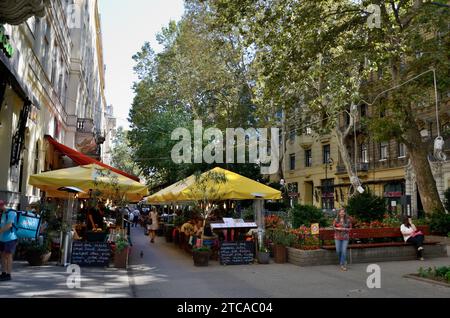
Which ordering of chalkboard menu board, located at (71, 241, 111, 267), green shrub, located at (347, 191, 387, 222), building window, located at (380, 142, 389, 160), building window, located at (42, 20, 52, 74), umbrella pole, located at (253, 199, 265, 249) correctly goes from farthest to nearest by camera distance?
building window, located at (380, 142, 389, 160) < building window, located at (42, 20, 52, 74) < green shrub, located at (347, 191, 387, 222) < umbrella pole, located at (253, 199, 265, 249) < chalkboard menu board, located at (71, 241, 111, 267)

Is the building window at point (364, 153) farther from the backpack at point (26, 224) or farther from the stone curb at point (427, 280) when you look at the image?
the backpack at point (26, 224)

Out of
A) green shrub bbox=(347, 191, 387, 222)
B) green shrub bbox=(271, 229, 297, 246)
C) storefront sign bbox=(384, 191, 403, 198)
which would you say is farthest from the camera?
storefront sign bbox=(384, 191, 403, 198)

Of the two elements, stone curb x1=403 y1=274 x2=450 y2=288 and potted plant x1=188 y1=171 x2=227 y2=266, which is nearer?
stone curb x1=403 y1=274 x2=450 y2=288

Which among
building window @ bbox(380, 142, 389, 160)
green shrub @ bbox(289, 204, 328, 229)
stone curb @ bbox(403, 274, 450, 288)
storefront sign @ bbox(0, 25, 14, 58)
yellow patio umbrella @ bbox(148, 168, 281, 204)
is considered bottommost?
stone curb @ bbox(403, 274, 450, 288)

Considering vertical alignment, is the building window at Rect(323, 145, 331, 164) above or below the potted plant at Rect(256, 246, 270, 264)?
above

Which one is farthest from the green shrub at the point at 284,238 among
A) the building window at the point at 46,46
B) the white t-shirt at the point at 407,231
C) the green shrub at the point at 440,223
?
the building window at the point at 46,46

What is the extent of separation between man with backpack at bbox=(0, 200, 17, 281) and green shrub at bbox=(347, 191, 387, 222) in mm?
11931

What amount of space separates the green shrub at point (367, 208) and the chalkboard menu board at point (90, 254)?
9.42 m

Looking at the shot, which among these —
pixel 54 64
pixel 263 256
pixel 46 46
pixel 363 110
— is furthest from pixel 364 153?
pixel 46 46

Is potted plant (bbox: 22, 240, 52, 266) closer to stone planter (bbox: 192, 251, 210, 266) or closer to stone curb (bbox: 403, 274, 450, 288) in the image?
stone planter (bbox: 192, 251, 210, 266)

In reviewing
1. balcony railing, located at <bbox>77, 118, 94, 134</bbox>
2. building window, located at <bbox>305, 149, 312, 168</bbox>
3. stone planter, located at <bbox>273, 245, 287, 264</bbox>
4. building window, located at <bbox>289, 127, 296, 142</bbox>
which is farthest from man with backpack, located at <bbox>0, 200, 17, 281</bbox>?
building window, located at <bbox>305, 149, 312, 168</bbox>

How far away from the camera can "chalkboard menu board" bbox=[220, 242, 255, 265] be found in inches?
482

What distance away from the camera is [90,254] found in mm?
11430
